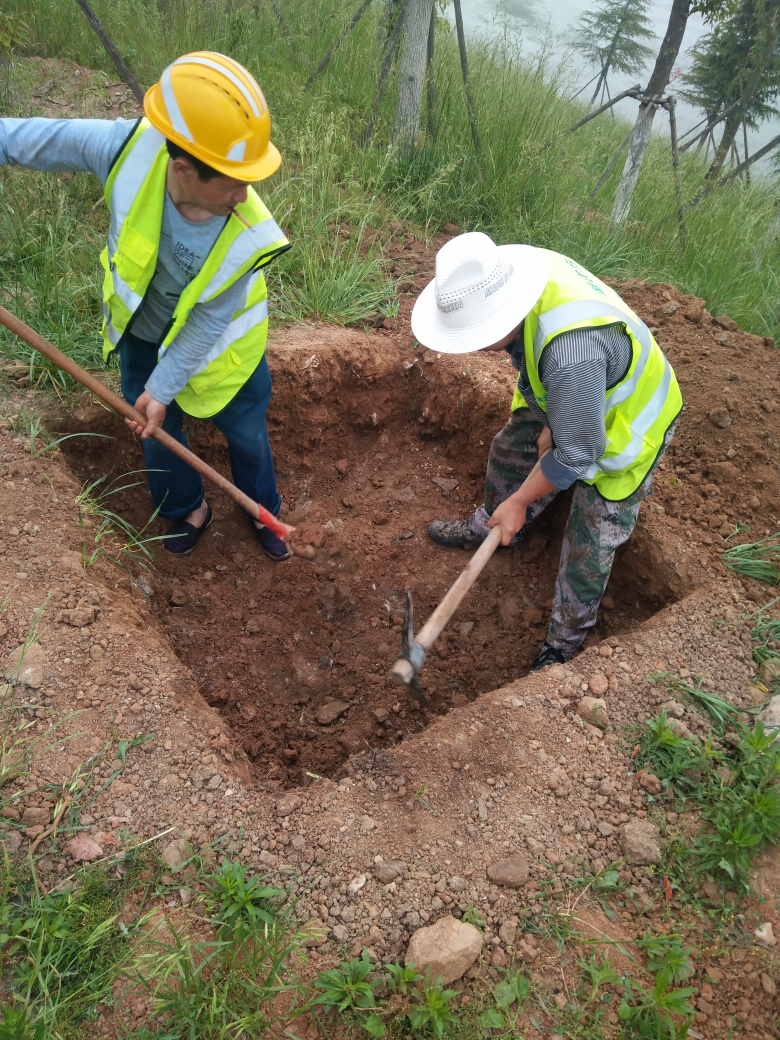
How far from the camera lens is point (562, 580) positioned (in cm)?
246

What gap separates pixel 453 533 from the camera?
303 cm

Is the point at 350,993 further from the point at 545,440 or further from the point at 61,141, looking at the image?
the point at 61,141

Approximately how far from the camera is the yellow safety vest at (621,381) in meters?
1.84

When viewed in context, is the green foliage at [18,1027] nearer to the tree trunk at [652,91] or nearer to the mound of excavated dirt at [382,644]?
the mound of excavated dirt at [382,644]

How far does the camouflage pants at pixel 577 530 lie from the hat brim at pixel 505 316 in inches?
31.4

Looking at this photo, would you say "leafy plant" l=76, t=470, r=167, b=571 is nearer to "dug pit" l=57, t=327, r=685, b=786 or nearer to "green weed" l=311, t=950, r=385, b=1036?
"dug pit" l=57, t=327, r=685, b=786

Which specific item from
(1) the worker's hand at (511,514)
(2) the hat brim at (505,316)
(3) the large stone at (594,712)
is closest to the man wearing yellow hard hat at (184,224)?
(2) the hat brim at (505,316)

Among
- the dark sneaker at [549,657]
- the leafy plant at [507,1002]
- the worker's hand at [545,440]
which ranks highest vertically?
the worker's hand at [545,440]

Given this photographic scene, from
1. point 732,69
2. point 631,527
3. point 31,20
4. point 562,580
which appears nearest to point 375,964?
point 562,580

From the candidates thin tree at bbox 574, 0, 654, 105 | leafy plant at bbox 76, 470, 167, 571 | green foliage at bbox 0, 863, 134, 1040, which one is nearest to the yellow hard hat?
leafy plant at bbox 76, 470, 167, 571

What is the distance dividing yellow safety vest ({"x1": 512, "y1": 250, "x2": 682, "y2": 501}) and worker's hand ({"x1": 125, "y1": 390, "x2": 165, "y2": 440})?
1.18 meters

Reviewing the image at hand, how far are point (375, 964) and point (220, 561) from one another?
6.05 feet

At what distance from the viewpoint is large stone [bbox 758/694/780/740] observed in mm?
1925

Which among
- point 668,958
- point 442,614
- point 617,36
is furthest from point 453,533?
point 617,36
